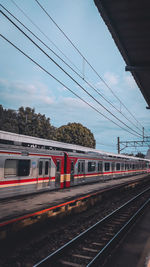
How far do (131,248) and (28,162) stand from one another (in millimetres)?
8178

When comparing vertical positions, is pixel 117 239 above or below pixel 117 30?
below

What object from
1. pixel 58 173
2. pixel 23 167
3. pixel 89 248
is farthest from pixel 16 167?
pixel 89 248

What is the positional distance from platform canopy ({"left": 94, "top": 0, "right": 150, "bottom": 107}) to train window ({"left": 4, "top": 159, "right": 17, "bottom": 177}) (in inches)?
319

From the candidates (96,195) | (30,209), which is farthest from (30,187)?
(96,195)

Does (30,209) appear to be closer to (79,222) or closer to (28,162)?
(79,222)

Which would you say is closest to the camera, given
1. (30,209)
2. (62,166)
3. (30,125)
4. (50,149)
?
(30,209)

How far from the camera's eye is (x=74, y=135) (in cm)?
4678

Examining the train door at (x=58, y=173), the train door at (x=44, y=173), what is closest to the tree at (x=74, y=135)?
the train door at (x=58, y=173)

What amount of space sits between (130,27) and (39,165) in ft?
32.9

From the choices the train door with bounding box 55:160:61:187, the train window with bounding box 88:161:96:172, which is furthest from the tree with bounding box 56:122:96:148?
the train door with bounding box 55:160:61:187

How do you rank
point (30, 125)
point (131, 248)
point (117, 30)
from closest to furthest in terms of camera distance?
point (131, 248) → point (117, 30) → point (30, 125)

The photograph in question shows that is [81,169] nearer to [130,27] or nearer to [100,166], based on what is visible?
[100,166]

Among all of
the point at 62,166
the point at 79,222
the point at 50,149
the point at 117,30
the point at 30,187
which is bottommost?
the point at 79,222

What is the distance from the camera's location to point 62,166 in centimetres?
1655
